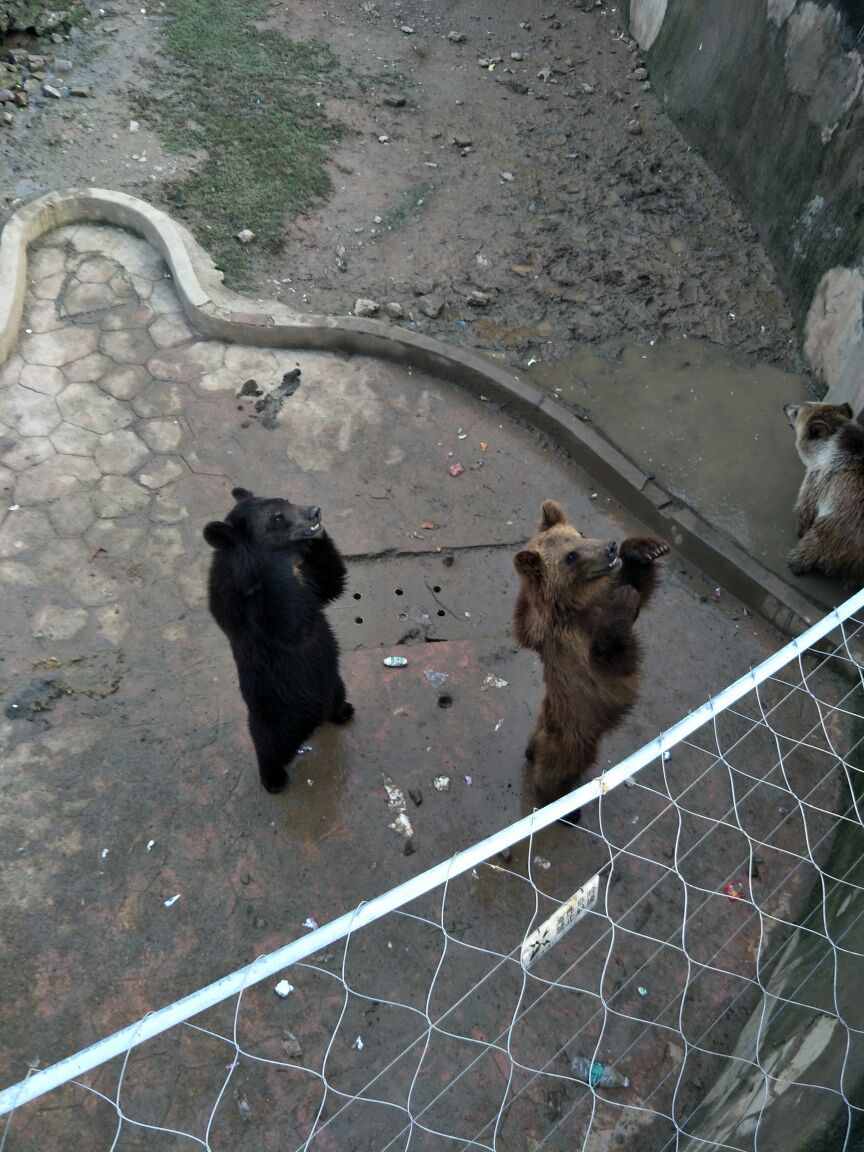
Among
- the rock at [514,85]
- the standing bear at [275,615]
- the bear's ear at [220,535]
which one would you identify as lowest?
the standing bear at [275,615]

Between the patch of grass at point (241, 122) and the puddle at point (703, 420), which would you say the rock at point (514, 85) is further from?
the puddle at point (703, 420)

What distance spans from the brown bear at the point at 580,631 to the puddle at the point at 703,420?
7.40ft

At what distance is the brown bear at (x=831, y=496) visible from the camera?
17.0ft

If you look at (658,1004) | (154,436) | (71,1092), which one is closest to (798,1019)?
(658,1004)

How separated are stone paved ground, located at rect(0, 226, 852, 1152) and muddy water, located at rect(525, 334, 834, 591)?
1.83 ft

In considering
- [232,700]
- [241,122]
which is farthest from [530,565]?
[241,122]

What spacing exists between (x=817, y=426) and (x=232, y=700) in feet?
14.0

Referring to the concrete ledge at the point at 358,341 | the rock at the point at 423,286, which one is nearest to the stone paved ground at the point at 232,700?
the concrete ledge at the point at 358,341

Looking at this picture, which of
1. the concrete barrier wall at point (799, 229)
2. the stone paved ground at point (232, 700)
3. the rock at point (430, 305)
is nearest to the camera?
the concrete barrier wall at point (799, 229)

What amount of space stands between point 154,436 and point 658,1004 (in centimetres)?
494

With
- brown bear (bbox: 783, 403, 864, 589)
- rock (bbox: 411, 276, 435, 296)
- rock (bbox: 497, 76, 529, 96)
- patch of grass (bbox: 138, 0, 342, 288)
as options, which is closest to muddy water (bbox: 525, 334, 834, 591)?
brown bear (bbox: 783, 403, 864, 589)

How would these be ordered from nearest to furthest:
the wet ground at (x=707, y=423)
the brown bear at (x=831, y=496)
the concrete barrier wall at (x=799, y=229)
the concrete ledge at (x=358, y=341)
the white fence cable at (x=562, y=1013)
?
the concrete barrier wall at (x=799, y=229)
the white fence cable at (x=562, y=1013)
the brown bear at (x=831, y=496)
the concrete ledge at (x=358, y=341)
the wet ground at (x=707, y=423)

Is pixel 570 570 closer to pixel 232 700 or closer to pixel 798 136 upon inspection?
pixel 232 700

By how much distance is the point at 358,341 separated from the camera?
264 inches
